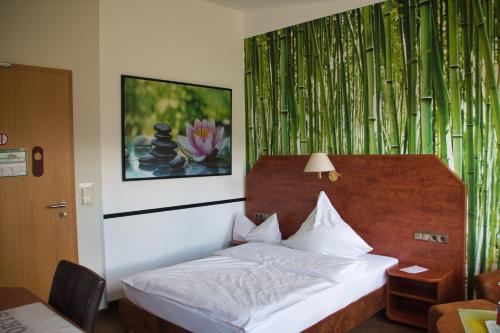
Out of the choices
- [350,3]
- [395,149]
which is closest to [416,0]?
[350,3]

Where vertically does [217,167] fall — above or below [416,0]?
below

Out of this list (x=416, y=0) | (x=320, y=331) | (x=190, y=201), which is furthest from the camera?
(x=190, y=201)

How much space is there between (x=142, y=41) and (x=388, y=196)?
2758 millimetres

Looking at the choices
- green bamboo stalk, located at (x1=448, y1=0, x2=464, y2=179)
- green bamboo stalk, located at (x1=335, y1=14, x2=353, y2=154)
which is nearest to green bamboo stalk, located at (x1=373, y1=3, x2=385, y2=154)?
green bamboo stalk, located at (x1=335, y1=14, x2=353, y2=154)

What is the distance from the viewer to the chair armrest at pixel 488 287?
9.50 feet

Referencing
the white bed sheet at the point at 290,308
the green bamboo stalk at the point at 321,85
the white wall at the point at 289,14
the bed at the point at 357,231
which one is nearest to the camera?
the white bed sheet at the point at 290,308

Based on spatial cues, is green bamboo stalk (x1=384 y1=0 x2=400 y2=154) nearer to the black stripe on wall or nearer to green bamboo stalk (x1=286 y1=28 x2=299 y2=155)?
green bamboo stalk (x1=286 y1=28 x2=299 y2=155)

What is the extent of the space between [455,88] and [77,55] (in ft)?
10.5

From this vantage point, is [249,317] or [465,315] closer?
[249,317]

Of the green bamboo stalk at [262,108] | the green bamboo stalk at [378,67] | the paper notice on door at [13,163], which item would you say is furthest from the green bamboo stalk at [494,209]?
the paper notice on door at [13,163]

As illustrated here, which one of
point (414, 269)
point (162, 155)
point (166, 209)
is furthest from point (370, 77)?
point (166, 209)

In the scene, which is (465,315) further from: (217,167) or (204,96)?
(204,96)

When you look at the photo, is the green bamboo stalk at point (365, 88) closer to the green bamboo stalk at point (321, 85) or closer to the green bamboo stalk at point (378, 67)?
the green bamboo stalk at point (378, 67)

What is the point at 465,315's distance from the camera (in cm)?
255
